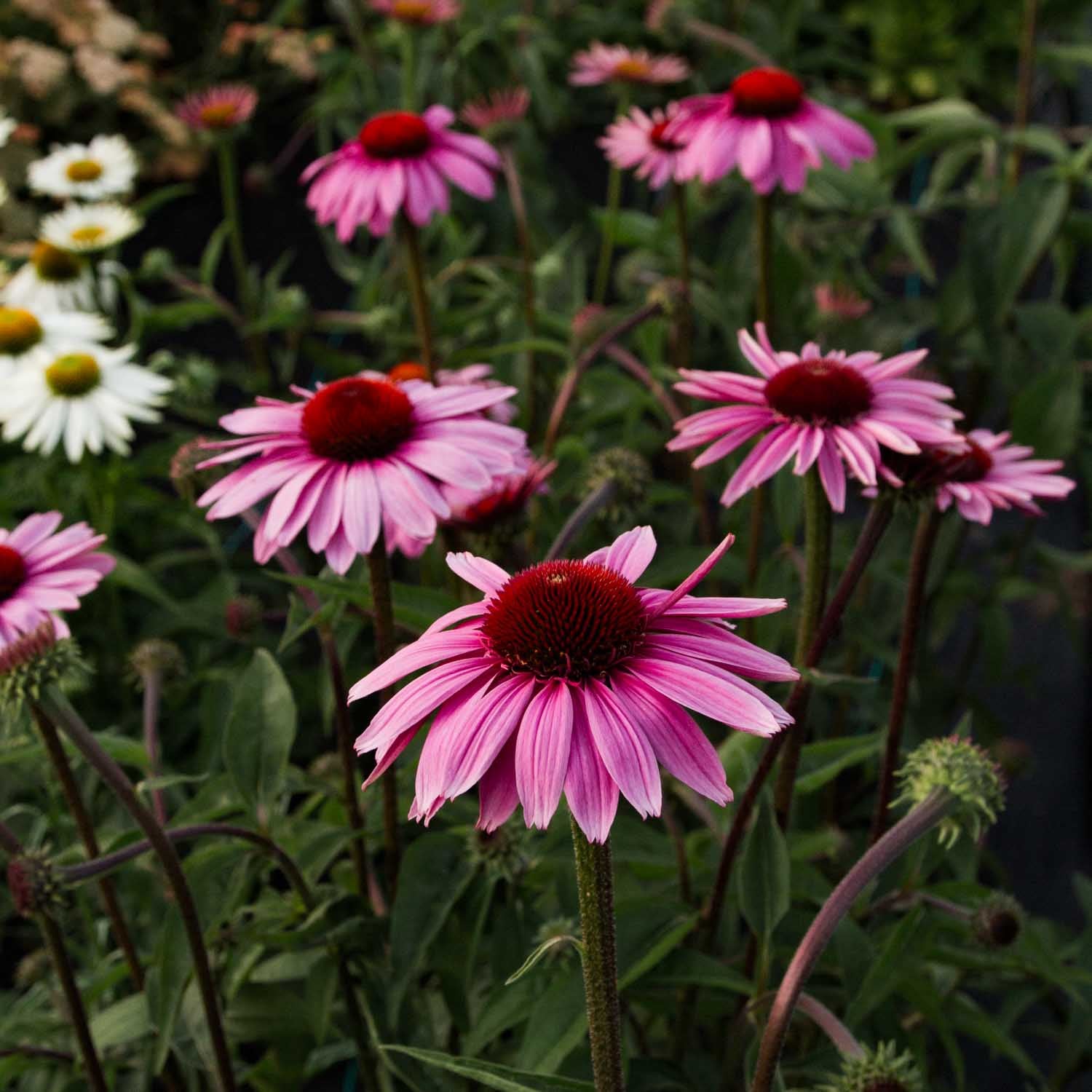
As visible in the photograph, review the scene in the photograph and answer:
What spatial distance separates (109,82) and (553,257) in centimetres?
123

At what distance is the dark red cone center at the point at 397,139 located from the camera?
3.61 ft

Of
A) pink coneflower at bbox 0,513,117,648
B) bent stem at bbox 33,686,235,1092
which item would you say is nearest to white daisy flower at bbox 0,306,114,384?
pink coneflower at bbox 0,513,117,648

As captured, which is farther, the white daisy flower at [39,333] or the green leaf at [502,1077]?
the white daisy flower at [39,333]

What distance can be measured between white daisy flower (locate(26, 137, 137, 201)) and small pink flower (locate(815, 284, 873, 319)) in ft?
2.95

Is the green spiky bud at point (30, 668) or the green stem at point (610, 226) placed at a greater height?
the green spiky bud at point (30, 668)

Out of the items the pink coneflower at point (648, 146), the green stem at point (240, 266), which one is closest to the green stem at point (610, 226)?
the pink coneflower at point (648, 146)

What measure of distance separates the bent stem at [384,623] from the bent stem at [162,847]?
5.1 inches

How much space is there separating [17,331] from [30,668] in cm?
75

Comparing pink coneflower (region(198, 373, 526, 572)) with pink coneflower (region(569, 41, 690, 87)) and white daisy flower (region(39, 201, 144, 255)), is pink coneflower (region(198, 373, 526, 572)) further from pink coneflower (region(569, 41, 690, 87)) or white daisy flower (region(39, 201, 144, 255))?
pink coneflower (region(569, 41, 690, 87))

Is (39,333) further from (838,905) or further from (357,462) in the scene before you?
(838,905)

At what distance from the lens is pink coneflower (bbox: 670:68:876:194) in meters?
1.01

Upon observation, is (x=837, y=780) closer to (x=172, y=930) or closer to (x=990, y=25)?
(x=172, y=930)

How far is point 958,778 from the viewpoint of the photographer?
59 cm

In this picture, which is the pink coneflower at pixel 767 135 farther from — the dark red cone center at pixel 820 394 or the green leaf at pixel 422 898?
the green leaf at pixel 422 898
